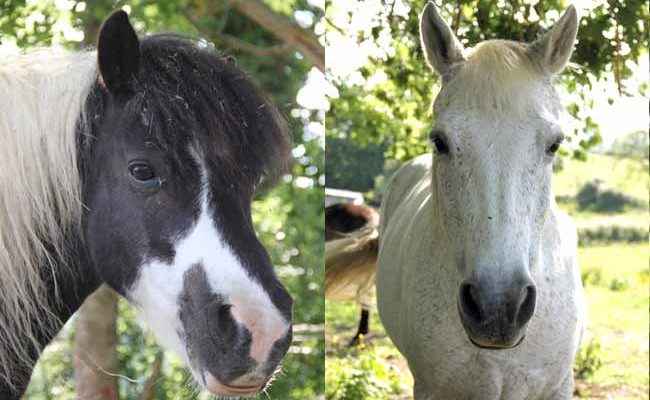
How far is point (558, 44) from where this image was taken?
4.76 feet

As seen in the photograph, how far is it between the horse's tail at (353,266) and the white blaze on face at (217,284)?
58.3 inches

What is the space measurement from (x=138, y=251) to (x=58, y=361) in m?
0.78

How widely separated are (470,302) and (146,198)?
22.8 inches

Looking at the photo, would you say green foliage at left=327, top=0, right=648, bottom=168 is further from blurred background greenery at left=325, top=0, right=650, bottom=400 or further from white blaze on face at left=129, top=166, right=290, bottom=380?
white blaze on face at left=129, top=166, right=290, bottom=380

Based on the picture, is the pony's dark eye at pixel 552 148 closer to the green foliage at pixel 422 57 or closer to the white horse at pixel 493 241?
the white horse at pixel 493 241

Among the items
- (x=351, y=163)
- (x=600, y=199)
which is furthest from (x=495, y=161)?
(x=600, y=199)

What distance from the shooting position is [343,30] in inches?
85.0

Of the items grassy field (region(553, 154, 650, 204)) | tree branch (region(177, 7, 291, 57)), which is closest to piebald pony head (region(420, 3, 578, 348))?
tree branch (region(177, 7, 291, 57))

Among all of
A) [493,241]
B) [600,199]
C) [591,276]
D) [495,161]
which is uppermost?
[495,161]

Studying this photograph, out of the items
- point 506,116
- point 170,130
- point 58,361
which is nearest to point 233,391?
point 170,130

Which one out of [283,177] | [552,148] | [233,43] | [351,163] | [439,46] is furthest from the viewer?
[351,163]

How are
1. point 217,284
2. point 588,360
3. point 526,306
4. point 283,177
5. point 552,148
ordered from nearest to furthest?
point 217,284 → point 526,306 → point 552,148 → point 283,177 → point 588,360

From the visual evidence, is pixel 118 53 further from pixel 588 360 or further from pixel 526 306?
pixel 588 360

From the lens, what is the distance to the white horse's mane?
1367mm
